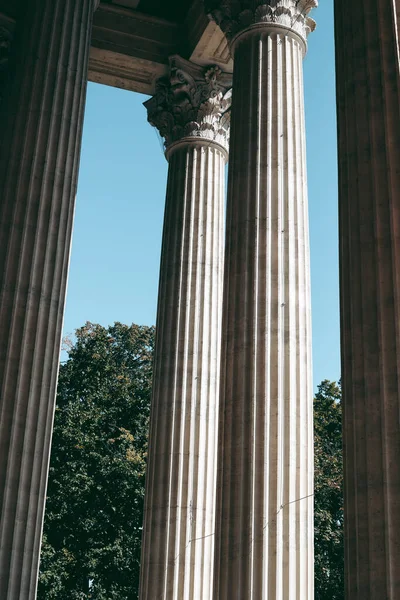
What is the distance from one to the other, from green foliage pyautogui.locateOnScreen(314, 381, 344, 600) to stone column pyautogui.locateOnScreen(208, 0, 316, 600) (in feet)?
212

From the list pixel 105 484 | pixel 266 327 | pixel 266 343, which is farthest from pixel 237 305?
pixel 105 484

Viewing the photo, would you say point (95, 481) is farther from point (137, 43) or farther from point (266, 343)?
point (266, 343)

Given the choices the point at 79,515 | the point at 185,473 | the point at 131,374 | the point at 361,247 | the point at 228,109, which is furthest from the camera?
the point at 131,374

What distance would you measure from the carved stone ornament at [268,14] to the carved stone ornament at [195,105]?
13.7 meters

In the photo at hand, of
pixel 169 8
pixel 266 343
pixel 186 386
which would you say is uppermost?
pixel 169 8

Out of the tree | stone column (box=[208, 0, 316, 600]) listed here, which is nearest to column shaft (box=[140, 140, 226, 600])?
stone column (box=[208, 0, 316, 600])

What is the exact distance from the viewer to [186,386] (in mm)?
64125

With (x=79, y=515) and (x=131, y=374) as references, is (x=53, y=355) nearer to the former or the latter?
(x=79, y=515)

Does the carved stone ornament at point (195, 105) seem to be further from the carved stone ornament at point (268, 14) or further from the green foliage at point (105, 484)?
the green foliage at point (105, 484)

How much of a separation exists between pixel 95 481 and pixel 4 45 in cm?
7094

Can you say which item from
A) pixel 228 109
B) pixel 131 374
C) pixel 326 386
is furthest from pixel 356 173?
pixel 131 374

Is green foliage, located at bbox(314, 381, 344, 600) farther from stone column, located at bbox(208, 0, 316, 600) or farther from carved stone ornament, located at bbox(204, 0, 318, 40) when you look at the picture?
stone column, located at bbox(208, 0, 316, 600)

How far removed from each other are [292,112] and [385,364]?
25.9 m

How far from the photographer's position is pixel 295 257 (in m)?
50.4
